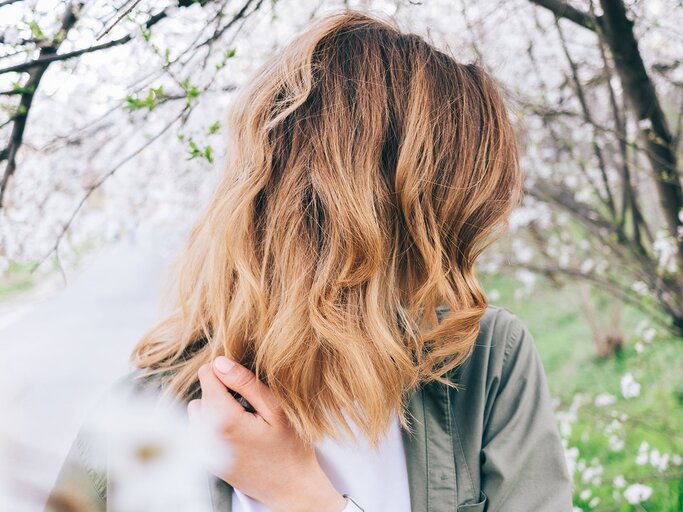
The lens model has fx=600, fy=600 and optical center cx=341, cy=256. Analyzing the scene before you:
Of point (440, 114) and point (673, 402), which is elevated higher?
point (440, 114)

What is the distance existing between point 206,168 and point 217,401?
224 centimetres

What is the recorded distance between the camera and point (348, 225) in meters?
1.08

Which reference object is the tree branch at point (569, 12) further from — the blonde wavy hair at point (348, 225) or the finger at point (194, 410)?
the finger at point (194, 410)

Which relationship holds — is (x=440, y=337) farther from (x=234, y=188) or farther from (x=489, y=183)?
(x=234, y=188)

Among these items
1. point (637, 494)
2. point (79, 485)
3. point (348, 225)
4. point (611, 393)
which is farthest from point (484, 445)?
point (611, 393)

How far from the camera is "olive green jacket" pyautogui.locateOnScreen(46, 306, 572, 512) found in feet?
3.78

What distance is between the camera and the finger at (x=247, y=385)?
3.44 ft

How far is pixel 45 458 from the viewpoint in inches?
55.7

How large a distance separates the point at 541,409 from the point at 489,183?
48cm

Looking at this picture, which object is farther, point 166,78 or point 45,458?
point 166,78

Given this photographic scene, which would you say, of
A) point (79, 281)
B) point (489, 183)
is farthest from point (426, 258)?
point (79, 281)

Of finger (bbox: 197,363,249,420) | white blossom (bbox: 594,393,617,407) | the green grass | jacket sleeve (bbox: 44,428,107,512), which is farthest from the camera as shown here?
white blossom (bbox: 594,393,617,407)

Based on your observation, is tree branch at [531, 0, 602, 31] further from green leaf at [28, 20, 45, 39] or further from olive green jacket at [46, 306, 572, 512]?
green leaf at [28, 20, 45, 39]

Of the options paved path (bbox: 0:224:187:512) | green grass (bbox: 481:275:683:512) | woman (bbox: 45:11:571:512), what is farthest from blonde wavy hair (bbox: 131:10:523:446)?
green grass (bbox: 481:275:683:512)
